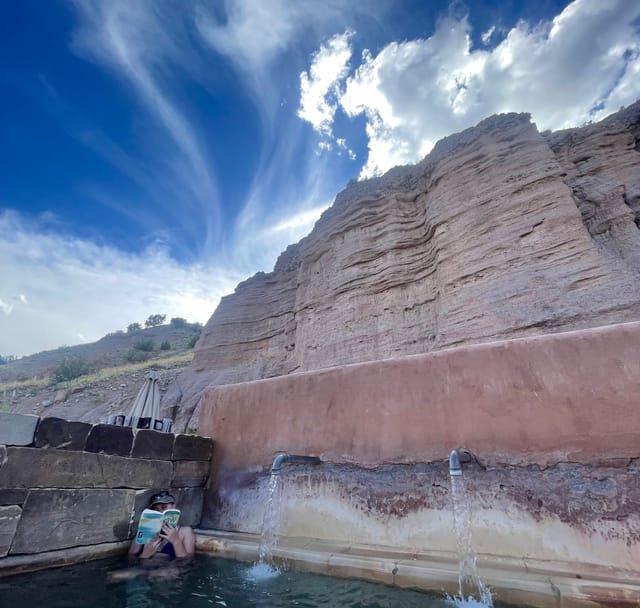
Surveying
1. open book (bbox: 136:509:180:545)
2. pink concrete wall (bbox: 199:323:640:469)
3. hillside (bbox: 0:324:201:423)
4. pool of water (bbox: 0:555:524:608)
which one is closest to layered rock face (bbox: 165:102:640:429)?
hillside (bbox: 0:324:201:423)

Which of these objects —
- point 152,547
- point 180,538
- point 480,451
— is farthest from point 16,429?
point 480,451


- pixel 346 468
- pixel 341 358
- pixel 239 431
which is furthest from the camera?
pixel 341 358

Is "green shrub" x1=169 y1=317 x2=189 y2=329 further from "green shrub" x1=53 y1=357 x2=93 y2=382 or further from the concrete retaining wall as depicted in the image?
the concrete retaining wall

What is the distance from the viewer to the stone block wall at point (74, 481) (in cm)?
262

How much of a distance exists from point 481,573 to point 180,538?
2558 millimetres

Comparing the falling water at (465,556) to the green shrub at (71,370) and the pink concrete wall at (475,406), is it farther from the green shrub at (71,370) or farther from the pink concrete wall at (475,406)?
the green shrub at (71,370)

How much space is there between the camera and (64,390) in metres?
17.4

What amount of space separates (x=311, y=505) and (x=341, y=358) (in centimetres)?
932

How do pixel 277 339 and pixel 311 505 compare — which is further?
pixel 277 339

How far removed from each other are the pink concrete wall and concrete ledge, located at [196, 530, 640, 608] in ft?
2.02

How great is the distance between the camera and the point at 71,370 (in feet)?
73.5

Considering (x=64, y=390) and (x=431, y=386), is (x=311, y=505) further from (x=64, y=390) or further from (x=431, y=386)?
(x=64, y=390)

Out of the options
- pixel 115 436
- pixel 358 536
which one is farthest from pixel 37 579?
pixel 358 536

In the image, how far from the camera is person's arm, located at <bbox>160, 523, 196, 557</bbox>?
313 cm
